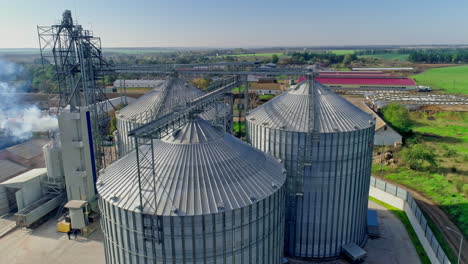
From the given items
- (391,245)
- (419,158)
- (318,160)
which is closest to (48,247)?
(318,160)

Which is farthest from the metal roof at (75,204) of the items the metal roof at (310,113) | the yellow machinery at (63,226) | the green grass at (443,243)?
the green grass at (443,243)

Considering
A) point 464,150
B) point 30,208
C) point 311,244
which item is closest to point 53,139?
point 30,208

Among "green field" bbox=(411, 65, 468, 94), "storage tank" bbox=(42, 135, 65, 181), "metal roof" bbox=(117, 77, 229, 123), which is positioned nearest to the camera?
"metal roof" bbox=(117, 77, 229, 123)

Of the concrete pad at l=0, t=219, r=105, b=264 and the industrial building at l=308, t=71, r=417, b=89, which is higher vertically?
the industrial building at l=308, t=71, r=417, b=89

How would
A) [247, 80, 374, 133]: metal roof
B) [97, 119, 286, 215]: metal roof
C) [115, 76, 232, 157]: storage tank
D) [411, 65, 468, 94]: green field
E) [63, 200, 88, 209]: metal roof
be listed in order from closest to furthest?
[97, 119, 286, 215]: metal roof
[247, 80, 374, 133]: metal roof
[63, 200, 88, 209]: metal roof
[115, 76, 232, 157]: storage tank
[411, 65, 468, 94]: green field

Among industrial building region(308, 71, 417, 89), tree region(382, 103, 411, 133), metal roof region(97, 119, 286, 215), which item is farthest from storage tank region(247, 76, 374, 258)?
industrial building region(308, 71, 417, 89)

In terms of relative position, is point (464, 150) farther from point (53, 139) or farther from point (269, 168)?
point (53, 139)

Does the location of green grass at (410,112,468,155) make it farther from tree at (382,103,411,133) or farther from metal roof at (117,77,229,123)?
metal roof at (117,77,229,123)
